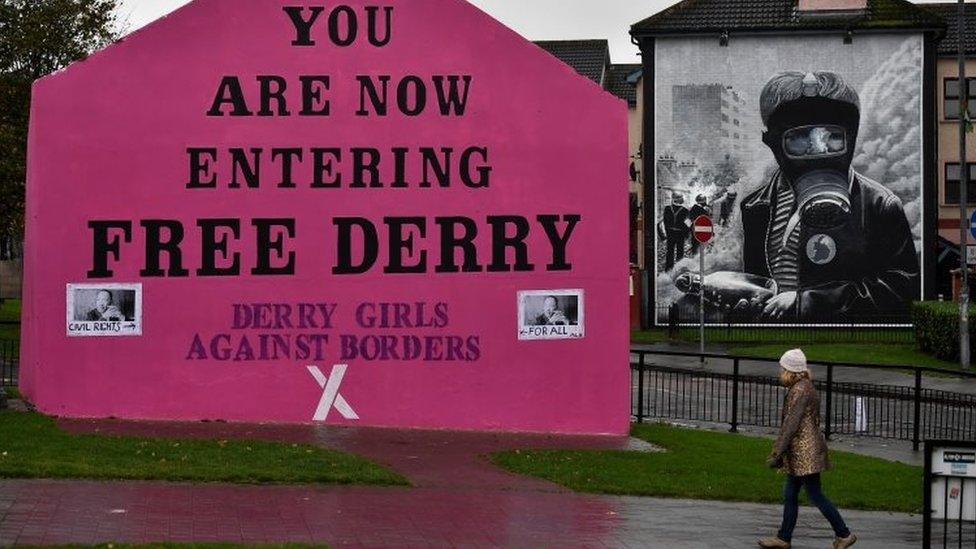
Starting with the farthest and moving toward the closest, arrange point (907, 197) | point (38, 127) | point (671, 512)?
point (907, 197)
point (38, 127)
point (671, 512)

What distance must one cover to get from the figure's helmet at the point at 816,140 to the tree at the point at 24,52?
753 inches

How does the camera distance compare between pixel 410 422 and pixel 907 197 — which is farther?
pixel 907 197

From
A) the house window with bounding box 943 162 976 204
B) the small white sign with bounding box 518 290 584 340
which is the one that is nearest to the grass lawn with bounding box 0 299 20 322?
the small white sign with bounding box 518 290 584 340

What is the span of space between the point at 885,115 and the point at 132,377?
32.3 metres

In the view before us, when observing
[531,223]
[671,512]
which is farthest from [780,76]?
[671,512]

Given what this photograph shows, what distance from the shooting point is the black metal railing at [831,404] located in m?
22.3

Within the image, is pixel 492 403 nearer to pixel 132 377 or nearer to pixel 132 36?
pixel 132 377

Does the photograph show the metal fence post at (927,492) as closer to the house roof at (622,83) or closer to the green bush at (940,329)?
the green bush at (940,329)

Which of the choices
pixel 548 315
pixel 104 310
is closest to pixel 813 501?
pixel 548 315

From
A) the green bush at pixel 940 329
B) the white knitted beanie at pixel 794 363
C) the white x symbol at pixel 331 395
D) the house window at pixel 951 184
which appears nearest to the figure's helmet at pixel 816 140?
the green bush at pixel 940 329

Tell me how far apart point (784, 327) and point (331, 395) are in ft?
94.2

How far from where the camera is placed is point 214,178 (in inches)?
801

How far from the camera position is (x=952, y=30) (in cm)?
5897

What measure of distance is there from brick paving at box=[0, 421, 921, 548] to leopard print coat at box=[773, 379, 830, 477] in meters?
0.76
